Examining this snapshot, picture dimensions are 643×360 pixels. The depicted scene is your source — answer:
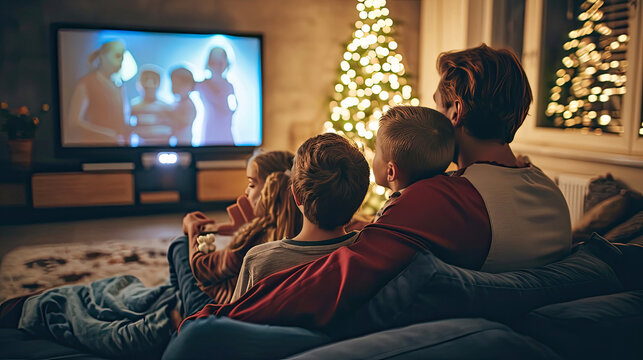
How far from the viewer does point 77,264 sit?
10.7 ft

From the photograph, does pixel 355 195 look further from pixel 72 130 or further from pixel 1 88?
pixel 1 88

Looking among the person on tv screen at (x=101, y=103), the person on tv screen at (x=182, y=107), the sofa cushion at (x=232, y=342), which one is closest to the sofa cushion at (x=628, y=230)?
the sofa cushion at (x=232, y=342)

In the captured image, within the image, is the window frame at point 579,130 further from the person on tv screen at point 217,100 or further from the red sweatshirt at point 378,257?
the person on tv screen at point 217,100

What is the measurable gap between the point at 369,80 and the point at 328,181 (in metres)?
3.61

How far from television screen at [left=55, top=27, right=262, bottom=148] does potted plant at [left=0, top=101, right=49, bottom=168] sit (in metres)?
0.27

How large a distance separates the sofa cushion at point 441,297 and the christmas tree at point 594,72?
292 centimetres

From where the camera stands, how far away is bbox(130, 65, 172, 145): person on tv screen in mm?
4812

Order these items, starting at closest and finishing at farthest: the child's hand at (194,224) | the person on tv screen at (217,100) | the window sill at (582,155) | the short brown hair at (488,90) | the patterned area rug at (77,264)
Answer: the short brown hair at (488,90), the child's hand at (194,224), the patterned area rug at (77,264), the window sill at (582,155), the person on tv screen at (217,100)

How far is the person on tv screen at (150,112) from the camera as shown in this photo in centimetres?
481

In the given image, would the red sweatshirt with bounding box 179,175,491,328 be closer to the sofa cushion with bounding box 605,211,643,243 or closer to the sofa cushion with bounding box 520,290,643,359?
the sofa cushion with bounding box 520,290,643,359

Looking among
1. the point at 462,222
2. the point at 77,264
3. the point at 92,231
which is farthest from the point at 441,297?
the point at 92,231

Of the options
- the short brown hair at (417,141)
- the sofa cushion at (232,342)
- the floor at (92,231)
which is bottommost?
the floor at (92,231)

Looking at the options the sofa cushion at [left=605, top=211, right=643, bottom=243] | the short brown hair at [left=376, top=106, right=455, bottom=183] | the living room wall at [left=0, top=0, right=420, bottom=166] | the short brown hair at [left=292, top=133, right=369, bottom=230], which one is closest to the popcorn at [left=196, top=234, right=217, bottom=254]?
the short brown hair at [left=292, top=133, right=369, bottom=230]

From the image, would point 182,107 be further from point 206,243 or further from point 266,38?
point 206,243
